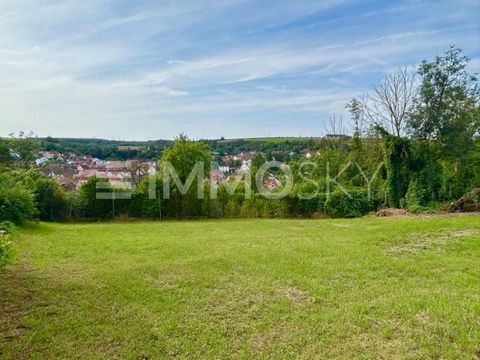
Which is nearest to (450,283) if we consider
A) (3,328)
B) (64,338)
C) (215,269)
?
(215,269)

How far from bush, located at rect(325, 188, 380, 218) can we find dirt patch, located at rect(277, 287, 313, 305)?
11.6 meters

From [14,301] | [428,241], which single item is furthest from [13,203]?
[428,241]

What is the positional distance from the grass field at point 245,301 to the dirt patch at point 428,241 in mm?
42

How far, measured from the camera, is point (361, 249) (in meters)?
7.23

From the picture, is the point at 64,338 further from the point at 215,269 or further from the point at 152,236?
the point at 152,236

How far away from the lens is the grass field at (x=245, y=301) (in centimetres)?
332

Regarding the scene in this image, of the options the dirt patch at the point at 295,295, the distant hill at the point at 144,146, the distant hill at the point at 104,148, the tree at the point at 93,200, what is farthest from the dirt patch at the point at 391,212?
the distant hill at the point at 104,148

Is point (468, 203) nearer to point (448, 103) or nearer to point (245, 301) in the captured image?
point (448, 103)

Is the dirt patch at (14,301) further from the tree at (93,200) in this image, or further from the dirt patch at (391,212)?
the dirt patch at (391,212)

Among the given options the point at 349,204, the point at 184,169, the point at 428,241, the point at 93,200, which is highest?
the point at 184,169

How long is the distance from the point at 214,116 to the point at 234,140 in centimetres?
2048

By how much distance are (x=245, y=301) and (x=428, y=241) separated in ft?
17.8

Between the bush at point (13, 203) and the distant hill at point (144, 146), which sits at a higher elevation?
the distant hill at point (144, 146)

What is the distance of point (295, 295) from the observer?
4652 millimetres
